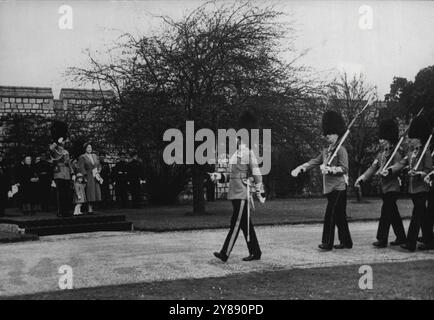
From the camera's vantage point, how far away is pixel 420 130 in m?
9.29

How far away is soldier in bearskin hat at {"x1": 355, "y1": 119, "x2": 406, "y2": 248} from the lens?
31.2 ft

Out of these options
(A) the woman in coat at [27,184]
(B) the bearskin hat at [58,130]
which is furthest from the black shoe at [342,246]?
(A) the woman in coat at [27,184]

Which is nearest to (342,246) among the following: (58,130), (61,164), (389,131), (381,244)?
(381,244)

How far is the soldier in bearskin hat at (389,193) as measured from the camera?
952 cm

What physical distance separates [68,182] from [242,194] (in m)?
6.26

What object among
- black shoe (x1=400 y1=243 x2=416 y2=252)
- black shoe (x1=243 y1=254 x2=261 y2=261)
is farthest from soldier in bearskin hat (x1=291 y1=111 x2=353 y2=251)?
black shoe (x1=243 y1=254 x2=261 y2=261)

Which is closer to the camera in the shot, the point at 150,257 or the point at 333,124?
the point at 150,257

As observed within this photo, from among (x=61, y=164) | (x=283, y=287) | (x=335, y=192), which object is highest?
(x=61, y=164)

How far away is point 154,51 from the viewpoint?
52.7 feet

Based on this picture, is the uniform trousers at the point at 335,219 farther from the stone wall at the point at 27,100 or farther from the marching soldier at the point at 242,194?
the stone wall at the point at 27,100

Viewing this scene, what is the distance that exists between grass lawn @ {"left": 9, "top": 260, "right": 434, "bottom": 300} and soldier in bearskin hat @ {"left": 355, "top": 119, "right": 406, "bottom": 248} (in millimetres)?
2312

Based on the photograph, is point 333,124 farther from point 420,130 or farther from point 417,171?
point 417,171

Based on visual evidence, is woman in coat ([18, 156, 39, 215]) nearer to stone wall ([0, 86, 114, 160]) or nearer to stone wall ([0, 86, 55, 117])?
stone wall ([0, 86, 114, 160])
